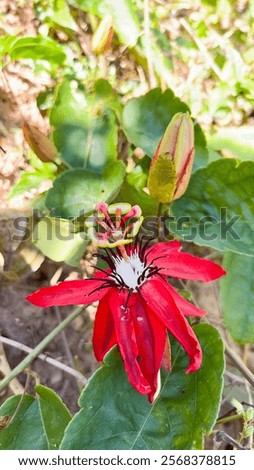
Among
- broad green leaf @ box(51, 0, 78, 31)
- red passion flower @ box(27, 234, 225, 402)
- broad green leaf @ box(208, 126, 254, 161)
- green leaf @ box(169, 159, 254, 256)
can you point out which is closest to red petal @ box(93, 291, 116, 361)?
red passion flower @ box(27, 234, 225, 402)

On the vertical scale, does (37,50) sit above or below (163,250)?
above

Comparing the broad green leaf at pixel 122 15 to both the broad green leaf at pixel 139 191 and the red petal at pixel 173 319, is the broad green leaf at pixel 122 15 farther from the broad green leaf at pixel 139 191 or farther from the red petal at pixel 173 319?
the red petal at pixel 173 319

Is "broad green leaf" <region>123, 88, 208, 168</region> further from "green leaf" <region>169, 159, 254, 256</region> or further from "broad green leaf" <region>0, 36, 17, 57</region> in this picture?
"broad green leaf" <region>0, 36, 17, 57</region>

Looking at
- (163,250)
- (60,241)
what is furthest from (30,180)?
(163,250)

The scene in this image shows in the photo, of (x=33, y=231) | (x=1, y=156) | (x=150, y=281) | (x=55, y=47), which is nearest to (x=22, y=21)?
(x=55, y=47)

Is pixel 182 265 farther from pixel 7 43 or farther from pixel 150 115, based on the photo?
pixel 7 43

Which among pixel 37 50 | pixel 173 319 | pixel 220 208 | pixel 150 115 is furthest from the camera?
pixel 37 50

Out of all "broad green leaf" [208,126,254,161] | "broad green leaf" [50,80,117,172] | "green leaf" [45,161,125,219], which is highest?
"broad green leaf" [50,80,117,172]

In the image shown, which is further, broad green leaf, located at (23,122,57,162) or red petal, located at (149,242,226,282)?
broad green leaf, located at (23,122,57,162)
